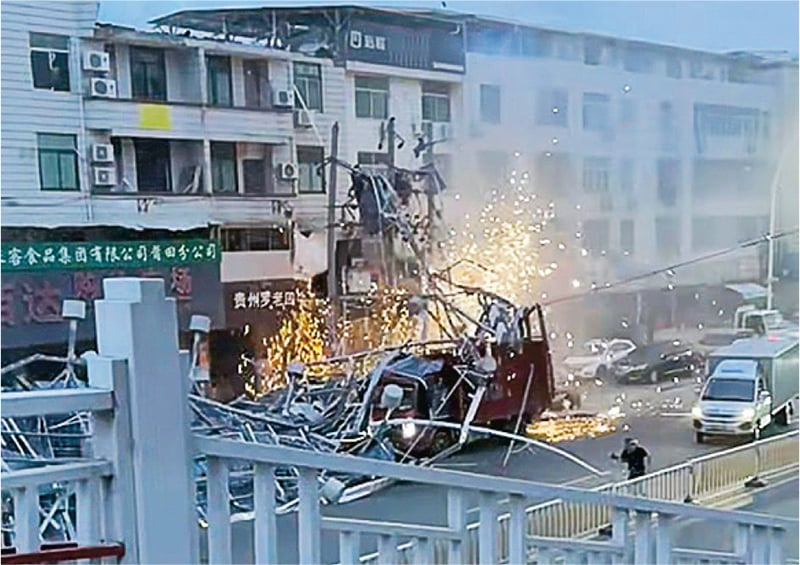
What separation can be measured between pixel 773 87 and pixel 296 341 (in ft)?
3.25

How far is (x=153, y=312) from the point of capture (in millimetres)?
854

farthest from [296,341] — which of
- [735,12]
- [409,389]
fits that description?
[735,12]

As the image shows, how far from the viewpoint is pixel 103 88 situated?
126 cm

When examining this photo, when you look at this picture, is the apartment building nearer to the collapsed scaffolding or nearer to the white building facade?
the collapsed scaffolding

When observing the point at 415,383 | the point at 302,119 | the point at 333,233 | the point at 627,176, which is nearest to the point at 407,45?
the point at 302,119

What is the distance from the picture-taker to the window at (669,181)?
1.57 m

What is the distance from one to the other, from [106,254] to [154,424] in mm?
494

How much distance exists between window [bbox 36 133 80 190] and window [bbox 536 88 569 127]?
705 millimetres

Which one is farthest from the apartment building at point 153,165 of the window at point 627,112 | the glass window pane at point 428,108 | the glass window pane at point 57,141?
the window at point 627,112

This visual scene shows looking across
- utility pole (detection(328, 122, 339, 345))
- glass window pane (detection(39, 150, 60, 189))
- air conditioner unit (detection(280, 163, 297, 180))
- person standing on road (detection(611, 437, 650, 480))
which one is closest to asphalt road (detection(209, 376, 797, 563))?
person standing on road (detection(611, 437, 650, 480))

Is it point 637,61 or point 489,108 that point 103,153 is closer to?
point 489,108

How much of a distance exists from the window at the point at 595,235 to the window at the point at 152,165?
0.66 m

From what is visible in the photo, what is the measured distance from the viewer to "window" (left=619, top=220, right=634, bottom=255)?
1.54 m

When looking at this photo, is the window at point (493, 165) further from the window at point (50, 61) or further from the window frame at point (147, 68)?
the window at point (50, 61)
